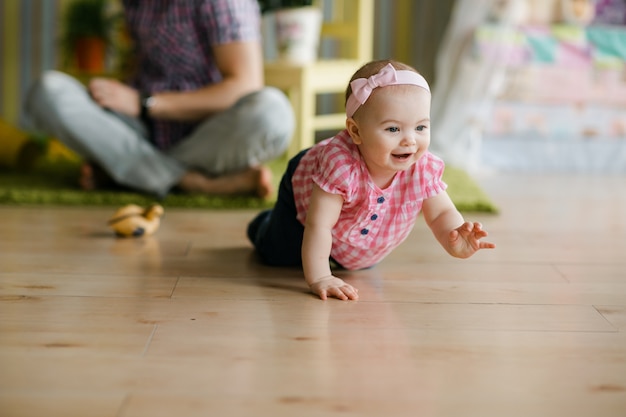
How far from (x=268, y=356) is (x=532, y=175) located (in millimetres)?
1819

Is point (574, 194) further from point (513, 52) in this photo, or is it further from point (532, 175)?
point (513, 52)

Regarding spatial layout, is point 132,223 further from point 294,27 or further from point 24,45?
point 24,45

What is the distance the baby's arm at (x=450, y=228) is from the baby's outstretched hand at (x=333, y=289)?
0.16 meters

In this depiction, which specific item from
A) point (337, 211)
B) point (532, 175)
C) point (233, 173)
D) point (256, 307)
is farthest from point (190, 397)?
point (532, 175)

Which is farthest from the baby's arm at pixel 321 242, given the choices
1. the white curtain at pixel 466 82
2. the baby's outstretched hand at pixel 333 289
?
the white curtain at pixel 466 82

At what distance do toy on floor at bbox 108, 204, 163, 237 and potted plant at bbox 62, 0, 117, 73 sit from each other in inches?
60.4

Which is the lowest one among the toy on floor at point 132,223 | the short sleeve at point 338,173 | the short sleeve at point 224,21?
the toy on floor at point 132,223

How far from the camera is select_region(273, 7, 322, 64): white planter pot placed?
2.66m

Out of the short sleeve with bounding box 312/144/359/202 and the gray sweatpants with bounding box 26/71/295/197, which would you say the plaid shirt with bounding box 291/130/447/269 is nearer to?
the short sleeve with bounding box 312/144/359/202

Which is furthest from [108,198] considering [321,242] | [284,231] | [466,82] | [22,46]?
[22,46]

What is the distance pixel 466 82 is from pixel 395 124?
61.2 inches

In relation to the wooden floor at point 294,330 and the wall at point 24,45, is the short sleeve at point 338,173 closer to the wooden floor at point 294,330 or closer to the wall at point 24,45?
the wooden floor at point 294,330

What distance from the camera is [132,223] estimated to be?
1677mm

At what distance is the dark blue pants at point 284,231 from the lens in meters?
1.44
